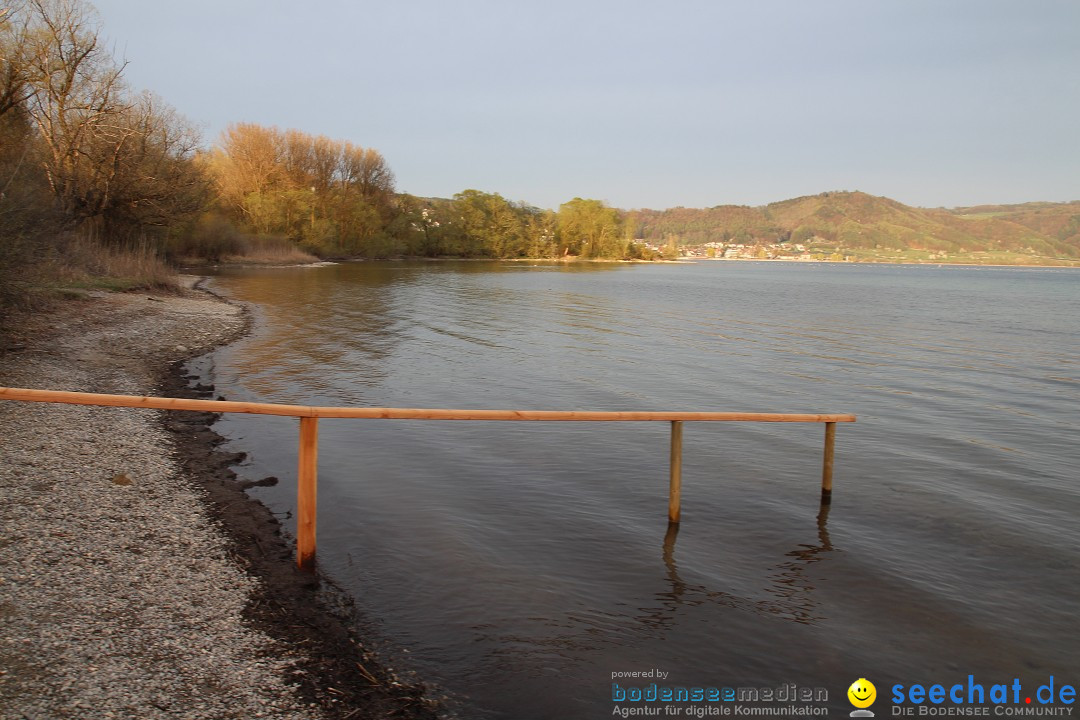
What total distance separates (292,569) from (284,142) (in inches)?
3780

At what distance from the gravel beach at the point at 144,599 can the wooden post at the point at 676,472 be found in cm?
460

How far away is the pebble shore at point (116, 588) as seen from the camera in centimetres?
490

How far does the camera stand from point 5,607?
5711 millimetres

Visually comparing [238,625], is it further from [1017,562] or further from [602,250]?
[602,250]

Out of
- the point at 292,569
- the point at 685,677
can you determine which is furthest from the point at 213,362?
the point at 685,677

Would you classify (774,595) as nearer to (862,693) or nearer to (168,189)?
(862,693)

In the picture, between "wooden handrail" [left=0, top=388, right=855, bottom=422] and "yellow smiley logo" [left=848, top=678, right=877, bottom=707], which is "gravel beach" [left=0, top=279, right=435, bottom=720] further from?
"yellow smiley logo" [left=848, top=678, right=877, bottom=707]

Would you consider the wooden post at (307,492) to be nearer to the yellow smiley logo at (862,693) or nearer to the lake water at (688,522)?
Result: the lake water at (688,522)

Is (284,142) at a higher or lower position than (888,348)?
higher

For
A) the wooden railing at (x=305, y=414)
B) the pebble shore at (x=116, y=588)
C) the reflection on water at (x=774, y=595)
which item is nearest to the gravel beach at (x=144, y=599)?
the pebble shore at (x=116, y=588)

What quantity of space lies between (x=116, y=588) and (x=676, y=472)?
6438 millimetres

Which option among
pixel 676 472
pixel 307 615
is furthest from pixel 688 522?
pixel 307 615

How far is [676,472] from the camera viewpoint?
9.48 meters

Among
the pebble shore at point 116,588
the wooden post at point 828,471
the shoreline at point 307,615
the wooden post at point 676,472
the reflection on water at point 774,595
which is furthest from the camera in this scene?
the wooden post at point 828,471
